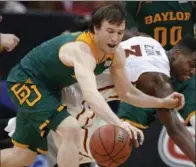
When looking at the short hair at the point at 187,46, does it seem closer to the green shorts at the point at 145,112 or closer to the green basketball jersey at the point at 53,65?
the green shorts at the point at 145,112

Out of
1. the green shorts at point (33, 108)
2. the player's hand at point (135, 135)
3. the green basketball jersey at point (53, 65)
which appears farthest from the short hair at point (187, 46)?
the player's hand at point (135, 135)

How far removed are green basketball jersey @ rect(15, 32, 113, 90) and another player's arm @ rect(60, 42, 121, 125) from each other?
0.44 ft

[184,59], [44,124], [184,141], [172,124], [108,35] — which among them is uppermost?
[108,35]

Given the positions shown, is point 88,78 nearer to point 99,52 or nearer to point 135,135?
point 99,52

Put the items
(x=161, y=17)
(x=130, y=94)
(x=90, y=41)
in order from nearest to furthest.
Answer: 1. (x=90, y=41)
2. (x=130, y=94)
3. (x=161, y=17)

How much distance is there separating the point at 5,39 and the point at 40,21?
1757 millimetres

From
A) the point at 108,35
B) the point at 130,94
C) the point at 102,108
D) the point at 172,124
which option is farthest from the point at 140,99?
the point at 102,108

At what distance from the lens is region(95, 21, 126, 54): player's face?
5.61 metres

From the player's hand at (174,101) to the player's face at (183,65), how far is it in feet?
2.02

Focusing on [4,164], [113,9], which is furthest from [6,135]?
[113,9]

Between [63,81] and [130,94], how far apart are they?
1.48 ft

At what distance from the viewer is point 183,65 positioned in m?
6.64

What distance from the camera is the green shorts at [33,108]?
596 cm

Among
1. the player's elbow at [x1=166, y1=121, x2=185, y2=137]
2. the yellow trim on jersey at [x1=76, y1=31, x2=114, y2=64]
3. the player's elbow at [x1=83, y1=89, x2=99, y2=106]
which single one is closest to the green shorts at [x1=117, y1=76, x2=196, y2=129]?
the player's elbow at [x1=166, y1=121, x2=185, y2=137]
